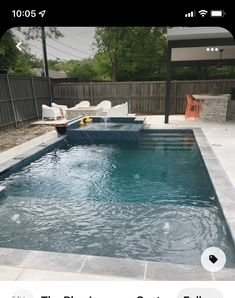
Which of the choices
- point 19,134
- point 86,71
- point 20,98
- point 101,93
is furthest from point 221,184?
point 86,71

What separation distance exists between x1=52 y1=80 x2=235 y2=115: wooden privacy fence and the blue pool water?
6902 millimetres

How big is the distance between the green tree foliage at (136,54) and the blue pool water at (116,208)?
16.2 metres

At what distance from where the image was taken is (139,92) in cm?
1393

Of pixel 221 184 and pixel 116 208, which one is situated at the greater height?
pixel 221 184

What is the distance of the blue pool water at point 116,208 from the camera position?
127 inches

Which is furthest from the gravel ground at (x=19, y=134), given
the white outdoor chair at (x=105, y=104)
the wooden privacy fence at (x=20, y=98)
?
the white outdoor chair at (x=105, y=104)

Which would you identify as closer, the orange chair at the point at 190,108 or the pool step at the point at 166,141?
the pool step at the point at 166,141

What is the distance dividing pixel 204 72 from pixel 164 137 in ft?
38.1

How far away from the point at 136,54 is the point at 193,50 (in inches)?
464
